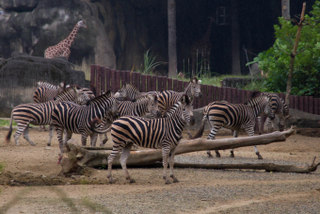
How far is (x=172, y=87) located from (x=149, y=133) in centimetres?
903

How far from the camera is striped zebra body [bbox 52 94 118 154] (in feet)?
30.6

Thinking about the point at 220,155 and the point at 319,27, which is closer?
the point at 220,155

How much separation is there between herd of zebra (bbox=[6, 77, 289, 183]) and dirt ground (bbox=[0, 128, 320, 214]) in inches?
16.3

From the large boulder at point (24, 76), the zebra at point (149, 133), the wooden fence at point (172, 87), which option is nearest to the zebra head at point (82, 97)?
the wooden fence at point (172, 87)

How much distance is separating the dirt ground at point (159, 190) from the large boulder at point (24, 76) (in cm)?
646

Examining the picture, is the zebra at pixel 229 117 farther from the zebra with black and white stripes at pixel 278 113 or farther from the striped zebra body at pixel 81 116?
the zebra with black and white stripes at pixel 278 113

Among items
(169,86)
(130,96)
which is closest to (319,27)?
(169,86)

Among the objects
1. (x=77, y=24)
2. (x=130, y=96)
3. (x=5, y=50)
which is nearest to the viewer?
(x=130, y=96)

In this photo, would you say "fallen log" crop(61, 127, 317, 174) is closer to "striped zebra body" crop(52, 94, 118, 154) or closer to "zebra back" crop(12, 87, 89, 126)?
"striped zebra body" crop(52, 94, 118, 154)

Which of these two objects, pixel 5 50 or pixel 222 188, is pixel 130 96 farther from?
pixel 5 50

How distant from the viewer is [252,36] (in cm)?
2534

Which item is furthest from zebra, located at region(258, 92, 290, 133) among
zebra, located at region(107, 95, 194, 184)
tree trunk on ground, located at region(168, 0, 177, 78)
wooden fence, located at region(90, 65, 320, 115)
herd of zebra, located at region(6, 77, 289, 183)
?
tree trunk on ground, located at region(168, 0, 177, 78)

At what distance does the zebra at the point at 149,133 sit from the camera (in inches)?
285

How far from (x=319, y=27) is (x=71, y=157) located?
10.7 metres
